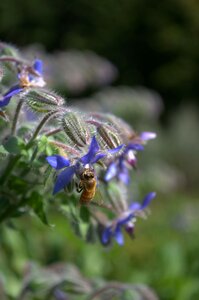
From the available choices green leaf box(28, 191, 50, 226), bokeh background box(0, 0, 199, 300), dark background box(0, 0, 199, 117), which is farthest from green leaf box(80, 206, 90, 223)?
dark background box(0, 0, 199, 117)

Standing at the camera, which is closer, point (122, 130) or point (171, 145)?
point (122, 130)

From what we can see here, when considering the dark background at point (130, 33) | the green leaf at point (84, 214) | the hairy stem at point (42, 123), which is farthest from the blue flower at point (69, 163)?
the dark background at point (130, 33)

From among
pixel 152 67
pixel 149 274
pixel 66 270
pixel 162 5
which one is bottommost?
pixel 152 67

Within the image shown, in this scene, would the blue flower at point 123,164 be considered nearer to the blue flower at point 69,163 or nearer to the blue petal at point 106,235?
the blue petal at point 106,235

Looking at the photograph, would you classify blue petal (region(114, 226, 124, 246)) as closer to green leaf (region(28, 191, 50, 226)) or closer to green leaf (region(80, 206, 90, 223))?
green leaf (region(80, 206, 90, 223))

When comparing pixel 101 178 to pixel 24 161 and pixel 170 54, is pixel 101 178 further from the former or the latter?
pixel 170 54

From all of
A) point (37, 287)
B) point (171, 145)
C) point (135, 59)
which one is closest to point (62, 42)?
point (135, 59)
